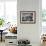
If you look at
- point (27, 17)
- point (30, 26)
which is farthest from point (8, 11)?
point (30, 26)

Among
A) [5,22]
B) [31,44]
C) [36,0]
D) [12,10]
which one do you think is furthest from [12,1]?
[31,44]

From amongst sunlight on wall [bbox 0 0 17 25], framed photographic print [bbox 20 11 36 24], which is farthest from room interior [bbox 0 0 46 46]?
sunlight on wall [bbox 0 0 17 25]

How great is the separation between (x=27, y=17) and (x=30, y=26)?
0.37 meters

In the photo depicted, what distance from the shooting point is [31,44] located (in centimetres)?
513

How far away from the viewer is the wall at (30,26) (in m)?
5.25

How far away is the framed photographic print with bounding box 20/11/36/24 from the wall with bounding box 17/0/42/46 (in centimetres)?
11

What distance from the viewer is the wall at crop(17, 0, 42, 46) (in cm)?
525

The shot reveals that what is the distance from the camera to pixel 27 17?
531cm

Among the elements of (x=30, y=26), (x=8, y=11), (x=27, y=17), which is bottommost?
(x=30, y=26)

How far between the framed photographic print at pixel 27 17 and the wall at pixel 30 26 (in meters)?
0.11

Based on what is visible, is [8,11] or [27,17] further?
[8,11]

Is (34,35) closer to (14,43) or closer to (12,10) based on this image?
(14,43)

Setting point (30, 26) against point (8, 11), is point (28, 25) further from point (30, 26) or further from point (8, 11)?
point (8, 11)

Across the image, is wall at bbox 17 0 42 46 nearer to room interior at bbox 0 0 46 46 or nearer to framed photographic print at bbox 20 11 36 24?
room interior at bbox 0 0 46 46
